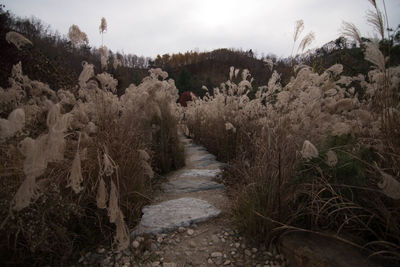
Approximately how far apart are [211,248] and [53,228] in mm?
1167

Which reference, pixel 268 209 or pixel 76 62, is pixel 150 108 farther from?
pixel 76 62

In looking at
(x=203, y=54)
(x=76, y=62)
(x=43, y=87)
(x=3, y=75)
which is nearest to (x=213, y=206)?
(x=43, y=87)

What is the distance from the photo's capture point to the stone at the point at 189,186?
9.36 ft

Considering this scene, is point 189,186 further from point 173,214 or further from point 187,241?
point 187,241

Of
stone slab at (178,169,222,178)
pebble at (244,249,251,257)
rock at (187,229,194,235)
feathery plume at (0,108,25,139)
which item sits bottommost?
pebble at (244,249,251,257)

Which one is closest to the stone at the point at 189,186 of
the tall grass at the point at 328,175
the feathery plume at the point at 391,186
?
the tall grass at the point at 328,175

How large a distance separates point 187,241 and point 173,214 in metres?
0.38

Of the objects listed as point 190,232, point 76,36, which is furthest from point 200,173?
point 76,36

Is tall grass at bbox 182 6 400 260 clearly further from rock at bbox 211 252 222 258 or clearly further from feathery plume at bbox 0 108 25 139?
feathery plume at bbox 0 108 25 139

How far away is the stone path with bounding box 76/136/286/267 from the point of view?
1.52 m

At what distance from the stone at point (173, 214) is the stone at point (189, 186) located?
0.42 metres

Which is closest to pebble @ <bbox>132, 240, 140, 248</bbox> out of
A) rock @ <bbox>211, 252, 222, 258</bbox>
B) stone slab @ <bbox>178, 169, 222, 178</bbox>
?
rock @ <bbox>211, 252, 222, 258</bbox>

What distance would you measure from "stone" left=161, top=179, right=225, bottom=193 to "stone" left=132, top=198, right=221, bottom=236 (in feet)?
1.39

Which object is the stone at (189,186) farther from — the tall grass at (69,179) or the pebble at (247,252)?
the pebble at (247,252)
